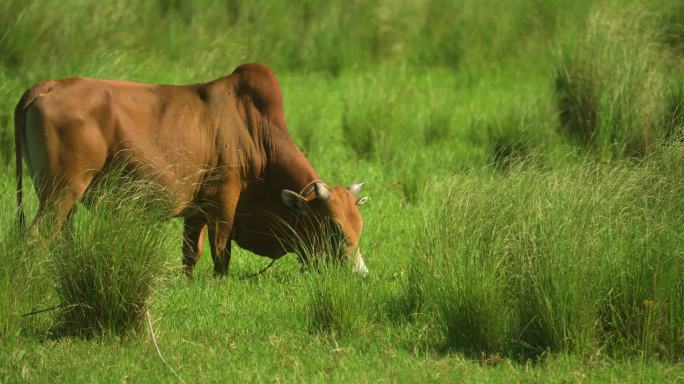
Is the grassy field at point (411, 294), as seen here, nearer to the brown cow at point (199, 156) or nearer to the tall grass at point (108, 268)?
the tall grass at point (108, 268)

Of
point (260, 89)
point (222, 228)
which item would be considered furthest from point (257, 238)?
point (260, 89)

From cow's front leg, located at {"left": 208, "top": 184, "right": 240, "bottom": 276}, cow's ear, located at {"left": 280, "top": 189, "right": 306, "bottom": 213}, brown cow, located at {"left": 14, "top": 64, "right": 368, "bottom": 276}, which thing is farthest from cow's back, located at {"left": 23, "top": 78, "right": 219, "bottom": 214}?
cow's ear, located at {"left": 280, "top": 189, "right": 306, "bottom": 213}

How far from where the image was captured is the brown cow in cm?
746

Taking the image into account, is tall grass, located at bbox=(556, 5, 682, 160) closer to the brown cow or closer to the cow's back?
the brown cow

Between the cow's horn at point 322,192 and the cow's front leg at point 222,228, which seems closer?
the cow's horn at point 322,192

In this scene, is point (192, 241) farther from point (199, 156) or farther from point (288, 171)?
point (288, 171)

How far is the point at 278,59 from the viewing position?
14.9 metres

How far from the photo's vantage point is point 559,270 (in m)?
6.41

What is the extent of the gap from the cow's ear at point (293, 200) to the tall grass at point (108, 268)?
133 cm

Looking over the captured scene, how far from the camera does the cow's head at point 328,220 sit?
7.86 m

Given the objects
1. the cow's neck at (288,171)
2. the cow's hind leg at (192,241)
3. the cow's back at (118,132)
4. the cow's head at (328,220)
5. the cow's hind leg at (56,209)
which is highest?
the cow's back at (118,132)

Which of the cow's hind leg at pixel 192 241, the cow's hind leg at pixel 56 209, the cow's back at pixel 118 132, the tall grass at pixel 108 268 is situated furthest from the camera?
the cow's hind leg at pixel 192 241

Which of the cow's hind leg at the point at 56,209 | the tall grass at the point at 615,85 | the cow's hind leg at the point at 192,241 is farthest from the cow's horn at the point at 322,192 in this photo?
the tall grass at the point at 615,85

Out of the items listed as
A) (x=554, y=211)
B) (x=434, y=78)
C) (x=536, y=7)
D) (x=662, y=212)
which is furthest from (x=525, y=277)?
(x=536, y=7)
